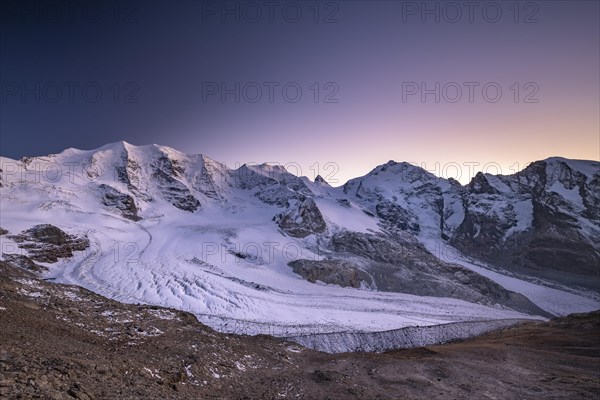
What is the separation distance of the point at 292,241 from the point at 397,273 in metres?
26.3

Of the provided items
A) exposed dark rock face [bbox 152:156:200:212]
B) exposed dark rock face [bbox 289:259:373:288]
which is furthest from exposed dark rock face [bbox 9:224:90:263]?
exposed dark rock face [bbox 152:156:200:212]

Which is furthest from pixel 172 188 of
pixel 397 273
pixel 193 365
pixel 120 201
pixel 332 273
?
pixel 193 365

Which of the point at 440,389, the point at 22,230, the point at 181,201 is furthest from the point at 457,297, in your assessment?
the point at 181,201

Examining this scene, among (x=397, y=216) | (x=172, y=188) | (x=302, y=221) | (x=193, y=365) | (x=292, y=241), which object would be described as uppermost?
(x=172, y=188)

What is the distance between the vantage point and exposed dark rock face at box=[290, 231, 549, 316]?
67562 millimetres

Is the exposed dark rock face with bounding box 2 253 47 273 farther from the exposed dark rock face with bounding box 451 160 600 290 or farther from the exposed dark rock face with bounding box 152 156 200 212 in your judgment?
the exposed dark rock face with bounding box 451 160 600 290

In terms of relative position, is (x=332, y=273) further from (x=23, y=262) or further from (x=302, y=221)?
(x=23, y=262)

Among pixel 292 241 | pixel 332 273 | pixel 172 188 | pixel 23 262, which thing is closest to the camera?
pixel 23 262

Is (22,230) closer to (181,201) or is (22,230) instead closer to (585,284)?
(181,201)

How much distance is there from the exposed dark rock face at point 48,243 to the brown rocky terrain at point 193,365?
38771mm

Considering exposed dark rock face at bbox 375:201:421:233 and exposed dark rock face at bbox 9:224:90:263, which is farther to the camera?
exposed dark rock face at bbox 375:201:421:233

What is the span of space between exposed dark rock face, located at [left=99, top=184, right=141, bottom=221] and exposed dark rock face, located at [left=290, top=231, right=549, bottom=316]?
166 feet

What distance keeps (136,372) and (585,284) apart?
126645 mm

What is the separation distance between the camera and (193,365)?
47.4 feet
